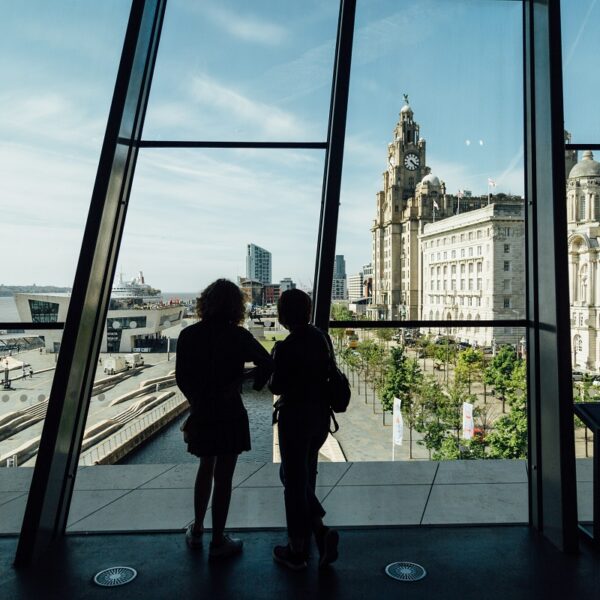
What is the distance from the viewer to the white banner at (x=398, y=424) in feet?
10.7

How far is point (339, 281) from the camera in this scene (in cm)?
309

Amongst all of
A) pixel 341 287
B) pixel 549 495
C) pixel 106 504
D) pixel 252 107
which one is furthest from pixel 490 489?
pixel 252 107

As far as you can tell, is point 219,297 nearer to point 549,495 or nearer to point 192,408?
point 192,408

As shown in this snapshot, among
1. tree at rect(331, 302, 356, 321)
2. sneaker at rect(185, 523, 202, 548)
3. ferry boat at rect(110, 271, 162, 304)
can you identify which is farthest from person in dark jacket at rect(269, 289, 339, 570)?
ferry boat at rect(110, 271, 162, 304)

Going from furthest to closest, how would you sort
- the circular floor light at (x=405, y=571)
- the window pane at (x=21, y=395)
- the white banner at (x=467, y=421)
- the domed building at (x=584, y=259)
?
the white banner at (x=467, y=421), the domed building at (x=584, y=259), the window pane at (x=21, y=395), the circular floor light at (x=405, y=571)

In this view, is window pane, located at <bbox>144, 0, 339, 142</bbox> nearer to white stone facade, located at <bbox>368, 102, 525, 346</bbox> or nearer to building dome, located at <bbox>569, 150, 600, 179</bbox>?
white stone facade, located at <bbox>368, 102, 525, 346</bbox>

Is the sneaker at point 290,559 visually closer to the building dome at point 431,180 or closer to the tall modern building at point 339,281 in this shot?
the tall modern building at point 339,281

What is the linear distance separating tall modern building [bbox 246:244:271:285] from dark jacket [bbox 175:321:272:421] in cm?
71

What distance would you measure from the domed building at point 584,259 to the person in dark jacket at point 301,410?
5.42 feet

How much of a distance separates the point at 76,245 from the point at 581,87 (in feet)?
10.5

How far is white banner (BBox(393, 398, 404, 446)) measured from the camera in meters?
3.25

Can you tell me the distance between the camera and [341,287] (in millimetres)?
3100

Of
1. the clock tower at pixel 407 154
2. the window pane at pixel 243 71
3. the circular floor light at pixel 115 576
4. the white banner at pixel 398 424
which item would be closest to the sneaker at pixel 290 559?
the circular floor light at pixel 115 576

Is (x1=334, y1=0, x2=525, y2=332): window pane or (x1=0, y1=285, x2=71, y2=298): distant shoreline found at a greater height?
(x1=334, y1=0, x2=525, y2=332): window pane
